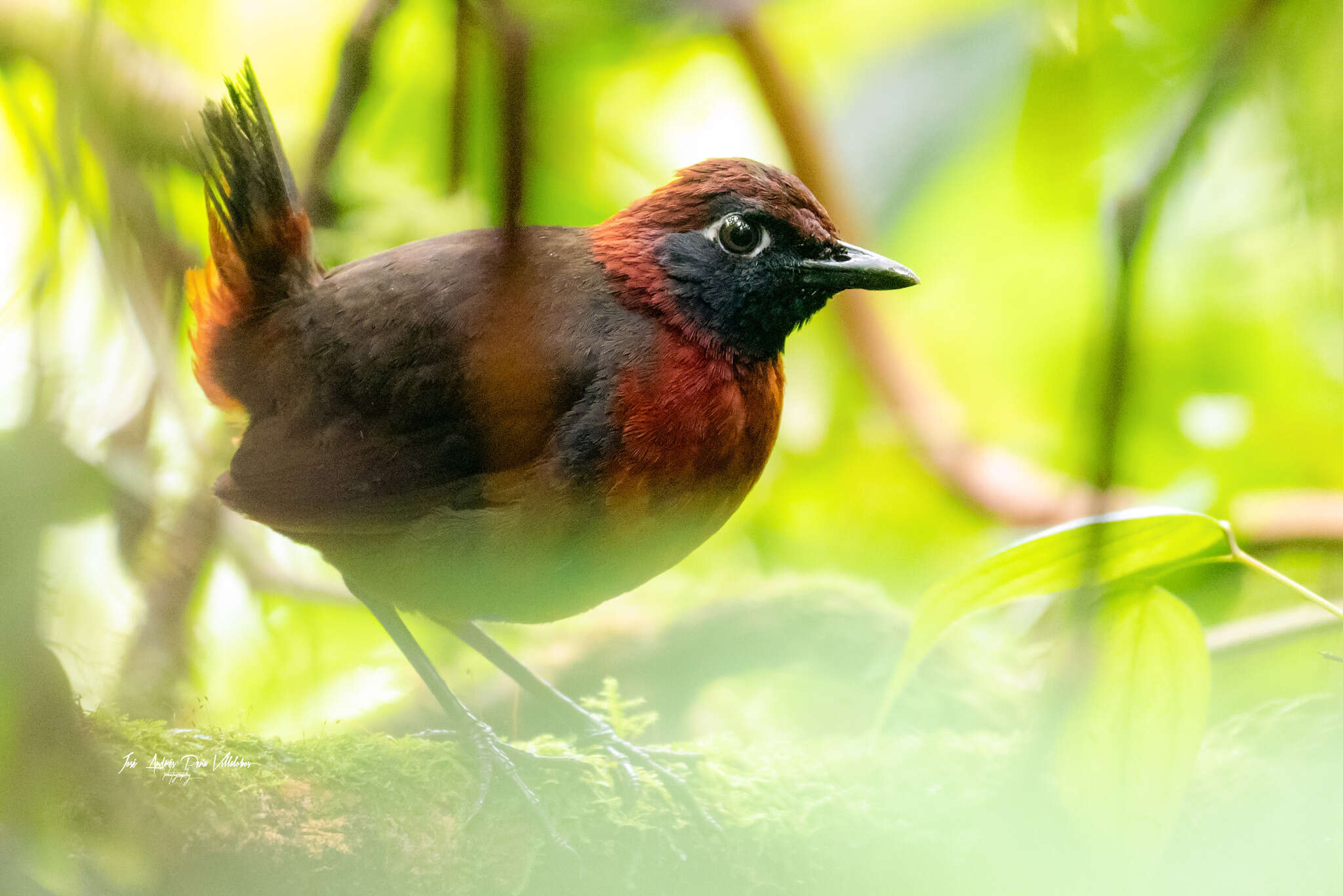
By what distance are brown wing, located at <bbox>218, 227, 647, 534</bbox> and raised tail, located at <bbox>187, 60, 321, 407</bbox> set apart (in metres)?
0.04

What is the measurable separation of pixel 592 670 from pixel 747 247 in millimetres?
639

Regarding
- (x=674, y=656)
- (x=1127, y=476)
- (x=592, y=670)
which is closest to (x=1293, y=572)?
(x=1127, y=476)

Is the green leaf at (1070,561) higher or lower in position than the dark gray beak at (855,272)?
lower

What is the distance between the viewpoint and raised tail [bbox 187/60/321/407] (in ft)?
2.99

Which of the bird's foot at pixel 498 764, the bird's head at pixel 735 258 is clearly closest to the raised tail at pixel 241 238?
the bird's head at pixel 735 258

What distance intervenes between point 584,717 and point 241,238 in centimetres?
66

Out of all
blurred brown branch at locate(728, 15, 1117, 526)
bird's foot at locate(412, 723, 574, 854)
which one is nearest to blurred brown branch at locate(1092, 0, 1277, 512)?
blurred brown branch at locate(728, 15, 1117, 526)

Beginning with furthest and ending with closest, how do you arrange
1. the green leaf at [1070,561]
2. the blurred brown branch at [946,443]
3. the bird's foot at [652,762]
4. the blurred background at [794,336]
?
the blurred brown branch at [946,443], the blurred background at [794,336], the bird's foot at [652,762], the green leaf at [1070,561]

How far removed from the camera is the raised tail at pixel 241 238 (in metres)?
0.91

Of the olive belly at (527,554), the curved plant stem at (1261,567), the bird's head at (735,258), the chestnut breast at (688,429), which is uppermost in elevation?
the bird's head at (735,258)

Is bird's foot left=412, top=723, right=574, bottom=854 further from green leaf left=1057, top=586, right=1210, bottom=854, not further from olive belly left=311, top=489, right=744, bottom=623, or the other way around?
green leaf left=1057, top=586, right=1210, bottom=854

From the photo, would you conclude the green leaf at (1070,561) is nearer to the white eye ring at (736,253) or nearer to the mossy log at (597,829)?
the mossy log at (597,829)

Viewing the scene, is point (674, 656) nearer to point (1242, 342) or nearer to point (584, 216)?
point (584, 216)

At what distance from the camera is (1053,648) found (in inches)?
39.2
